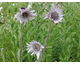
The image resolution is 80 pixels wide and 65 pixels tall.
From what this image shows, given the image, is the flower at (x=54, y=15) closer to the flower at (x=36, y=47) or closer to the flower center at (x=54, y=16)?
the flower center at (x=54, y=16)

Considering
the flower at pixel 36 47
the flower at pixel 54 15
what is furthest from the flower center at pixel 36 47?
the flower at pixel 54 15

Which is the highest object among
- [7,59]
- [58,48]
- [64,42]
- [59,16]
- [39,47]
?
[59,16]

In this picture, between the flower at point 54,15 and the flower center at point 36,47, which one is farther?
the flower center at point 36,47

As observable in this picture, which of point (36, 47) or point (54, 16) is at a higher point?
point (54, 16)

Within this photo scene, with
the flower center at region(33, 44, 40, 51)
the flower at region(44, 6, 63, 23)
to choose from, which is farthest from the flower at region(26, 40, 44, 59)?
the flower at region(44, 6, 63, 23)

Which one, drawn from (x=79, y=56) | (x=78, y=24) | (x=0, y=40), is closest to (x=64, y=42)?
(x=79, y=56)

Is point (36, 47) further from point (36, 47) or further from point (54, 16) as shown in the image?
point (54, 16)

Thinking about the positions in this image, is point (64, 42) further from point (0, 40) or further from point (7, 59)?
point (0, 40)

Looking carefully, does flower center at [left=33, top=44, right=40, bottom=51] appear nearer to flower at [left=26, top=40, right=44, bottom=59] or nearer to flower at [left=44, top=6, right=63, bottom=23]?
flower at [left=26, top=40, right=44, bottom=59]

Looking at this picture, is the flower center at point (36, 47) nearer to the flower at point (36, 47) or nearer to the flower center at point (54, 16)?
the flower at point (36, 47)

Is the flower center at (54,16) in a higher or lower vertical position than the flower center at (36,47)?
higher

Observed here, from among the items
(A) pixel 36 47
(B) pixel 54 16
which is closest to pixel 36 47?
(A) pixel 36 47
